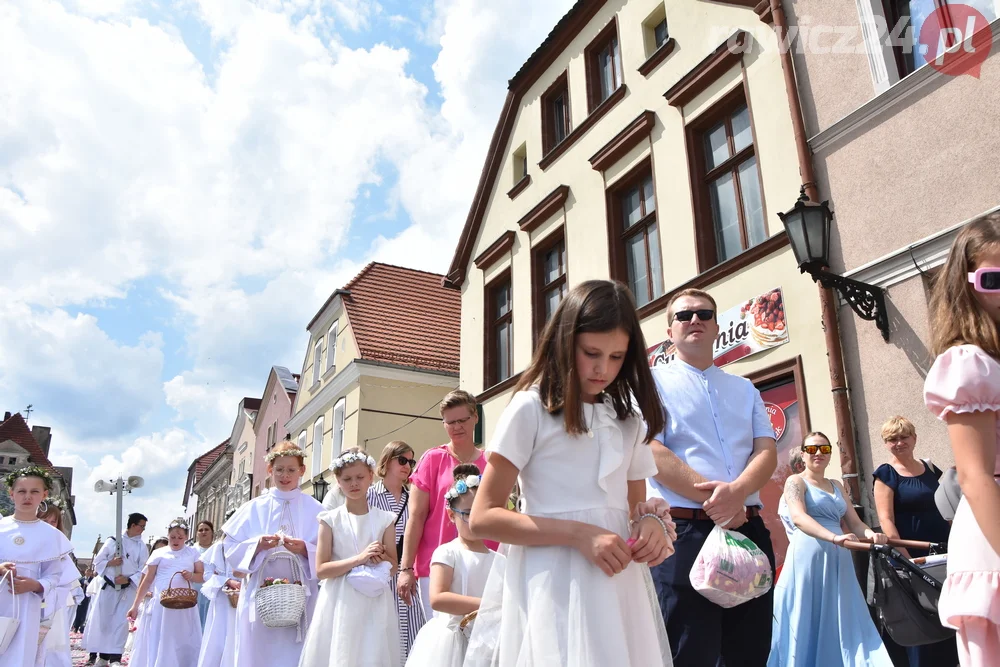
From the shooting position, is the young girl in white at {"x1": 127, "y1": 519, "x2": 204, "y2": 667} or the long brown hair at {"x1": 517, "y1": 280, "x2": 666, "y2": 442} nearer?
the long brown hair at {"x1": 517, "y1": 280, "x2": 666, "y2": 442}

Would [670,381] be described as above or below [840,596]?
above

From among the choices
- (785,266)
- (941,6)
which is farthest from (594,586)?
(941,6)

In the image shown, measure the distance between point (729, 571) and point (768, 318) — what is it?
20.4 ft

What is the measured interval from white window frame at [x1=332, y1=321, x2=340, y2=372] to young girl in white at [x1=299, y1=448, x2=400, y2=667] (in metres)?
16.8

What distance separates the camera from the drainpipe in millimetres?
7176

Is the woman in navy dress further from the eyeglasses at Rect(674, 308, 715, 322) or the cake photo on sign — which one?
the cake photo on sign

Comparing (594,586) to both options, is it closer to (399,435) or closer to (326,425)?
(399,435)

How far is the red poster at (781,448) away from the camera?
8062 millimetres

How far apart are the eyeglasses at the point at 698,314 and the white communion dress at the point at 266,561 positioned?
3.64 meters

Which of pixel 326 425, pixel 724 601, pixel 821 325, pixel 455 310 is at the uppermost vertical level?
pixel 455 310

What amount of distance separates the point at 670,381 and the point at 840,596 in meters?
3.02

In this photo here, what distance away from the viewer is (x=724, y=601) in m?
2.84

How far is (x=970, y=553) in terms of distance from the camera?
1886 mm

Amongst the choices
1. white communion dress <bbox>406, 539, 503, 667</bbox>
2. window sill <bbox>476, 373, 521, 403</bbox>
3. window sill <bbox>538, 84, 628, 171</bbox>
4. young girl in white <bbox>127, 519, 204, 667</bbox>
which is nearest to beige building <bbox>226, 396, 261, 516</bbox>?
window sill <bbox>476, 373, 521, 403</bbox>
